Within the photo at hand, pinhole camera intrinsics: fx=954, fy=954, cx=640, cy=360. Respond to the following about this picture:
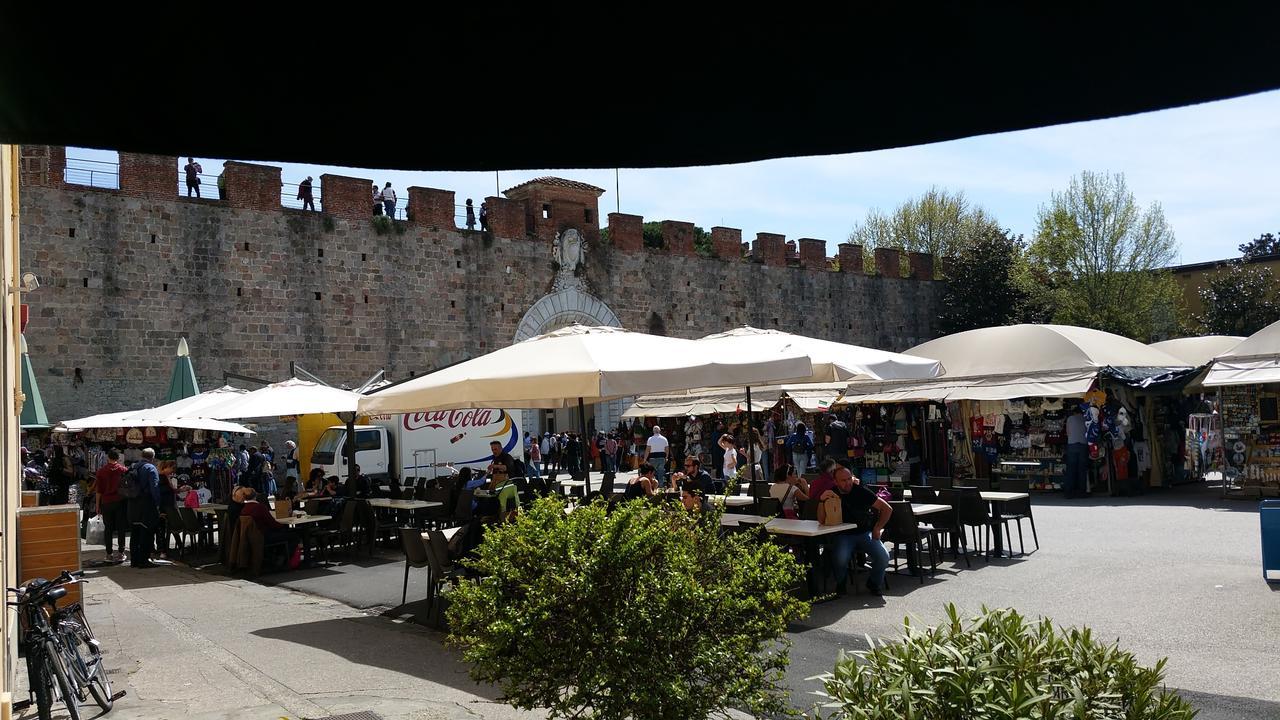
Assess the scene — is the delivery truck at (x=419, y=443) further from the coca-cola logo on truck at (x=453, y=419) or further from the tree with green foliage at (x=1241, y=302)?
the tree with green foliage at (x=1241, y=302)

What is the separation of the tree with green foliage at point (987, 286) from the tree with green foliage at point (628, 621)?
3125 cm

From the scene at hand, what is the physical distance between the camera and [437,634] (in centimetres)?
682

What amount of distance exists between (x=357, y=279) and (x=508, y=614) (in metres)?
20.1

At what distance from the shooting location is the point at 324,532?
409 inches

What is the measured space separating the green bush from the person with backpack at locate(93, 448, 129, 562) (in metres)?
11.1

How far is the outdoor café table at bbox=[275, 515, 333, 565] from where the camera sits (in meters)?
10.0

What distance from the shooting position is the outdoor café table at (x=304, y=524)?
10000 mm

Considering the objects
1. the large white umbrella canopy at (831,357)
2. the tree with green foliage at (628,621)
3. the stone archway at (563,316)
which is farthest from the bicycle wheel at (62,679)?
the stone archway at (563,316)

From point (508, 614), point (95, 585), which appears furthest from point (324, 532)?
point (508, 614)

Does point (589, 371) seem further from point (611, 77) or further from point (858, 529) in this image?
point (611, 77)

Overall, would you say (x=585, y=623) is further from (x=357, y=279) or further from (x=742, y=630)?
(x=357, y=279)

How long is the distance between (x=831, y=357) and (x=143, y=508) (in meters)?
8.21

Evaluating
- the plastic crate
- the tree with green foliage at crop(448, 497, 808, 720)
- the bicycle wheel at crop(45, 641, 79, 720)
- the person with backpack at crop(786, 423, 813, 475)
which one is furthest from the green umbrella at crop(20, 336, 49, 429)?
the plastic crate

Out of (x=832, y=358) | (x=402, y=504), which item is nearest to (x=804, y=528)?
(x=832, y=358)
